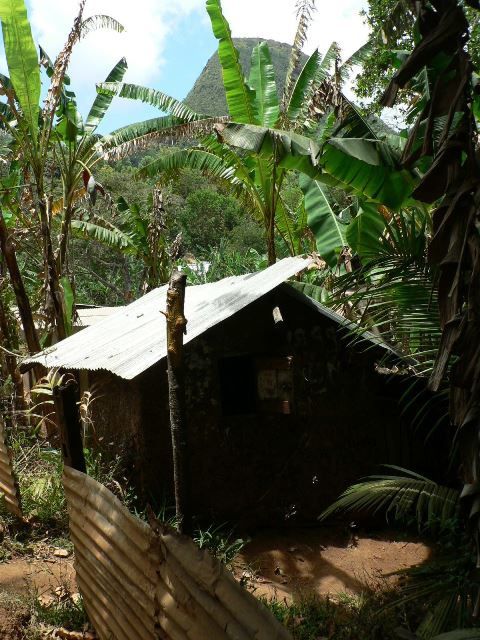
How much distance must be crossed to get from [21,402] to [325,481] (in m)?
4.84

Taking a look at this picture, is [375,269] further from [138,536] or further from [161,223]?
[161,223]

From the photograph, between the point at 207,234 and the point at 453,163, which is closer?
the point at 453,163

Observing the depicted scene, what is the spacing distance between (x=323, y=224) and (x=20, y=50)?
4677 millimetres

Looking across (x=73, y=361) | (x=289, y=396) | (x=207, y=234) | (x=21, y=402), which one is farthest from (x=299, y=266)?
(x=207, y=234)

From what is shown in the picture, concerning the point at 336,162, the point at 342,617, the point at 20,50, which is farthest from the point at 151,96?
the point at 342,617

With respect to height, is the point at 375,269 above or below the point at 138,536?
above

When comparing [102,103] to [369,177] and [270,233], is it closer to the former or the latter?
[270,233]

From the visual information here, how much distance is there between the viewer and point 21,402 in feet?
32.9

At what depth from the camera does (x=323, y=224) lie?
9.05 metres

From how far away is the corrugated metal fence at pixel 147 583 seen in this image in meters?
2.53

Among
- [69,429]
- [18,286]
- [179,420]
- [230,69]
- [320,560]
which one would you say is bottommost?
[320,560]

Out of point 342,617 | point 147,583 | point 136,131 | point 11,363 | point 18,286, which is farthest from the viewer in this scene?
point 136,131

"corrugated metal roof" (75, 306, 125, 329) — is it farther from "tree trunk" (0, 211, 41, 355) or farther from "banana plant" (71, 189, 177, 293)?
"tree trunk" (0, 211, 41, 355)

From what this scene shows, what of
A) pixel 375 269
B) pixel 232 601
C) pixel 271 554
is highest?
pixel 375 269
